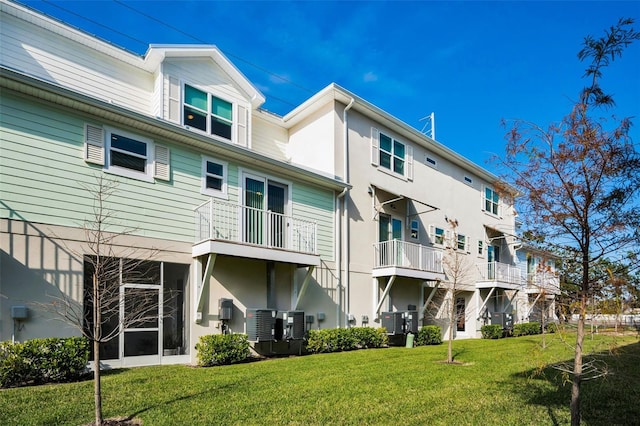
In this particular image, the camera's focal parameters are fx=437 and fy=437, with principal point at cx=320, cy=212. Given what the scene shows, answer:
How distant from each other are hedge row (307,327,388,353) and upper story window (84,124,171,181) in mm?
6220

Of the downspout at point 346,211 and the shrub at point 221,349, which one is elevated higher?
the downspout at point 346,211

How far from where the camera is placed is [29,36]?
11.1 metres

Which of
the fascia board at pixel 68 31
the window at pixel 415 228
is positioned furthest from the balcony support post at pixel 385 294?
the fascia board at pixel 68 31

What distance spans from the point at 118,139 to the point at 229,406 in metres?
6.90

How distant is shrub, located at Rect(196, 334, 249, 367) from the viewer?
33.7 feet

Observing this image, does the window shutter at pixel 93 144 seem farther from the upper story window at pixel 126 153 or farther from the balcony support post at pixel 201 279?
the balcony support post at pixel 201 279

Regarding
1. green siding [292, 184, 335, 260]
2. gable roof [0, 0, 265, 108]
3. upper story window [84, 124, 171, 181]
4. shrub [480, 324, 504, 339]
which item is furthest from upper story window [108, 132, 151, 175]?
shrub [480, 324, 504, 339]

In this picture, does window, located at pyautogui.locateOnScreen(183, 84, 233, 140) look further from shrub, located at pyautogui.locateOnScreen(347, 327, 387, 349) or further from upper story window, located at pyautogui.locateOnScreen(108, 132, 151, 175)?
shrub, located at pyautogui.locateOnScreen(347, 327, 387, 349)

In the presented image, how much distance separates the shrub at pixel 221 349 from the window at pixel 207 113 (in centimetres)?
625

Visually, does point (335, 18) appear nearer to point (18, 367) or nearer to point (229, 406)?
point (229, 406)

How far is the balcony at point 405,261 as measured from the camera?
16.0 m

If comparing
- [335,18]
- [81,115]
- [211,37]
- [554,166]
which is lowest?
[554,166]

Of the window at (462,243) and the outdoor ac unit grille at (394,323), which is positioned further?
the window at (462,243)

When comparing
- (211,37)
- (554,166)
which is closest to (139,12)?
(211,37)
